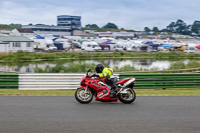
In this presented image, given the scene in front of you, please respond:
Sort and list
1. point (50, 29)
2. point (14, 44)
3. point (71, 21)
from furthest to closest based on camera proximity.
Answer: point (71, 21) < point (50, 29) < point (14, 44)

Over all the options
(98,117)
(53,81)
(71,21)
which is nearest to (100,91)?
(98,117)

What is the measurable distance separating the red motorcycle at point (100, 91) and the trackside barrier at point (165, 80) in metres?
5.27

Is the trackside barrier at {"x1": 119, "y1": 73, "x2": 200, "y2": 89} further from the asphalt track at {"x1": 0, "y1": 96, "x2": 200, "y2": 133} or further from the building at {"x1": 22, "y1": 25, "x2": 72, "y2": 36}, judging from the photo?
the building at {"x1": 22, "y1": 25, "x2": 72, "y2": 36}

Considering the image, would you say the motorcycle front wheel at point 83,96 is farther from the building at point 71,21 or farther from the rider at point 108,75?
the building at point 71,21

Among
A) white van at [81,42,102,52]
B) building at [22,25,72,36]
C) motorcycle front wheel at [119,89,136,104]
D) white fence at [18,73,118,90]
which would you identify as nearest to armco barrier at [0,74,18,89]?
white fence at [18,73,118,90]

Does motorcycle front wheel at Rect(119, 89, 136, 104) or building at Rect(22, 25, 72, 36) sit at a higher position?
Result: building at Rect(22, 25, 72, 36)

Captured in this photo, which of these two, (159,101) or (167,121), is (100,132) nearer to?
(167,121)

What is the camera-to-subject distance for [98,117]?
323 inches

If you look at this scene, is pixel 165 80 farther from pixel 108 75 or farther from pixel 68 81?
pixel 108 75

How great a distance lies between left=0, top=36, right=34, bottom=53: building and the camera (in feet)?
172

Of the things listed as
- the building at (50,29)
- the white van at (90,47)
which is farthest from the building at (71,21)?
the white van at (90,47)

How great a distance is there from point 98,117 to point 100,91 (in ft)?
7.43

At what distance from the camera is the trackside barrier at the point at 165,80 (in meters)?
15.8

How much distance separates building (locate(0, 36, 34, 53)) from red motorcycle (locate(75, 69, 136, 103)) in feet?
144
